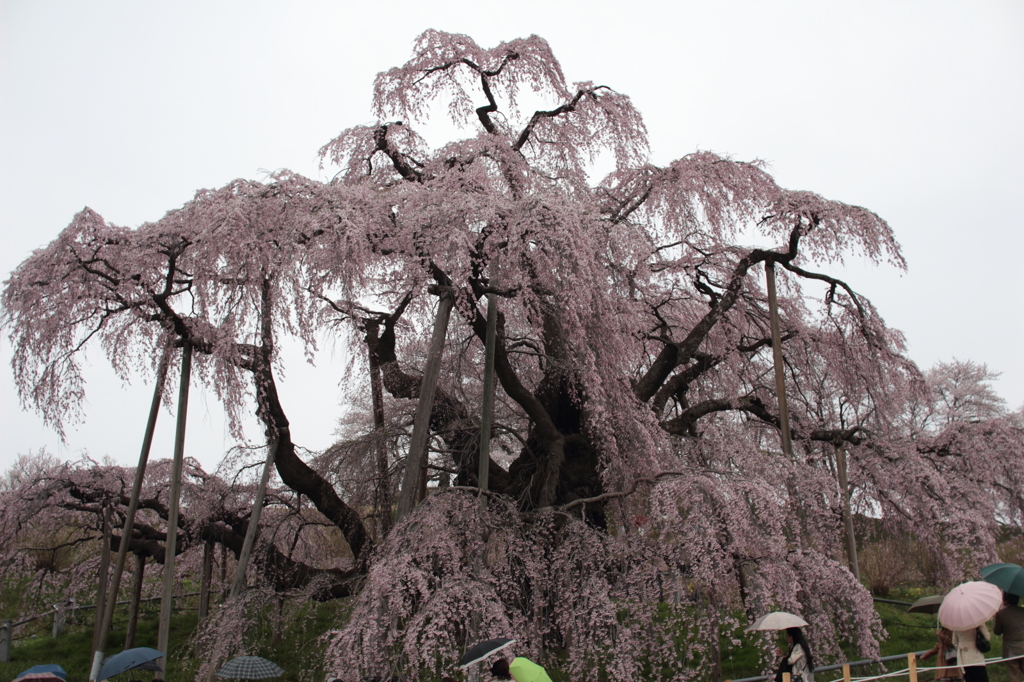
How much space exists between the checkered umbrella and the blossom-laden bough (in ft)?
4.19

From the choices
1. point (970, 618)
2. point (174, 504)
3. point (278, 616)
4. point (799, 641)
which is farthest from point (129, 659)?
point (970, 618)

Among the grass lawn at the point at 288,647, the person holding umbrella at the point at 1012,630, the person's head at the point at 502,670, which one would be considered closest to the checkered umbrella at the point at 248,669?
the grass lawn at the point at 288,647

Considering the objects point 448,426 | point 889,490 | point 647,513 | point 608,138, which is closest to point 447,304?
point 448,426

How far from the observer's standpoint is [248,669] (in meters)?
8.78

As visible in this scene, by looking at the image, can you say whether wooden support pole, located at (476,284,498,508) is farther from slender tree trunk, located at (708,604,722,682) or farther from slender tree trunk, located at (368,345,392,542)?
Result: slender tree trunk, located at (708,604,722,682)

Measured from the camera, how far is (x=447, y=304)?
8.95m

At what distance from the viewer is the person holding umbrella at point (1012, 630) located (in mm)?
5594

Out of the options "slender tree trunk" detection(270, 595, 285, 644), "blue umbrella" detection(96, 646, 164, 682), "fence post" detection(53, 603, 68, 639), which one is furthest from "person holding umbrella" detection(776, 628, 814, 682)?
"fence post" detection(53, 603, 68, 639)

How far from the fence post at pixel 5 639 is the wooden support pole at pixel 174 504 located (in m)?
6.72

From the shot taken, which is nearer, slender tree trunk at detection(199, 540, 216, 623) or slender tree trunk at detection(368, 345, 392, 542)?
slender tree trunk at detection(368, 345, 392, 542)

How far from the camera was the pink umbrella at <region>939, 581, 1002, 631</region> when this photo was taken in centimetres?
532

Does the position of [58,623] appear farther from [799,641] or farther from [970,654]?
[970,654]

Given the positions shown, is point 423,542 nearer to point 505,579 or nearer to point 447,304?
point 505,579

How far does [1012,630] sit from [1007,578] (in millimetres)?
373
